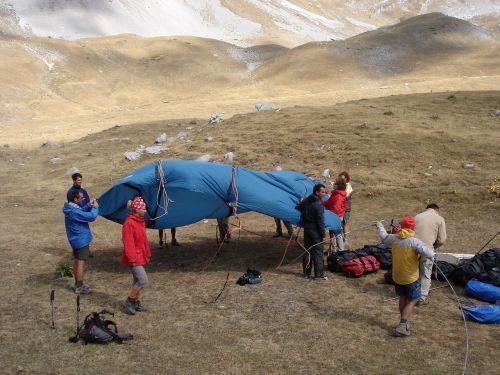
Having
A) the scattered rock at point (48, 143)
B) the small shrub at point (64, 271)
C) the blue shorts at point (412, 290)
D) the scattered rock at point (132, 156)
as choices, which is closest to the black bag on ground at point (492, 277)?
the blue shorts at point (412, 290)

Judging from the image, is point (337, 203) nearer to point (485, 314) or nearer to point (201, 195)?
point (201, 195)

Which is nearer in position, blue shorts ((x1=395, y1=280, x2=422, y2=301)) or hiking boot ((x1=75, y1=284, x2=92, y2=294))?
blue shorts ((x1=395, y1=280, x2=422, y2=301))

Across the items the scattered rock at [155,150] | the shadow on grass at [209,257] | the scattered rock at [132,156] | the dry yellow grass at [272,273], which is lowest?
the shadow on grass at [209,257]

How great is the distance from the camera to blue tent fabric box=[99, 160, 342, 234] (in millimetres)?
11727

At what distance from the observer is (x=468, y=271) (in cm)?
1027

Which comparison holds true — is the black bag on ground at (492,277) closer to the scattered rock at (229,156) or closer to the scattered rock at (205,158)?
the scattered rock at (229,156)

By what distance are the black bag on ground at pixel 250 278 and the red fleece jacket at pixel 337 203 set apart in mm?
2438

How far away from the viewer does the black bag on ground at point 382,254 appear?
11438 mm

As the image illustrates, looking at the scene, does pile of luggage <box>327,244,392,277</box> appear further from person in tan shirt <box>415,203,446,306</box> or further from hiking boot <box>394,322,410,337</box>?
hiking boot <box>394,322,410,337</box>

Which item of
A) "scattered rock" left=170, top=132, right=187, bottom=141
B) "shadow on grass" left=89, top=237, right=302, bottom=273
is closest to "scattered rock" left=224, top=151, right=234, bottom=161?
"scattered rock" left=170, top=132, right=187, bottom=141

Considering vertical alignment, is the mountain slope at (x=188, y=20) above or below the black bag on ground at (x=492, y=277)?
above

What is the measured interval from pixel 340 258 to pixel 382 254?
963 mm

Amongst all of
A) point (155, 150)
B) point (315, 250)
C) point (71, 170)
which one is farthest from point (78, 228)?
point (155, 150)

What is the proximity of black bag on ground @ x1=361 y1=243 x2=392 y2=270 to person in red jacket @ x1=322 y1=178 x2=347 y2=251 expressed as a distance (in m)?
0.65
